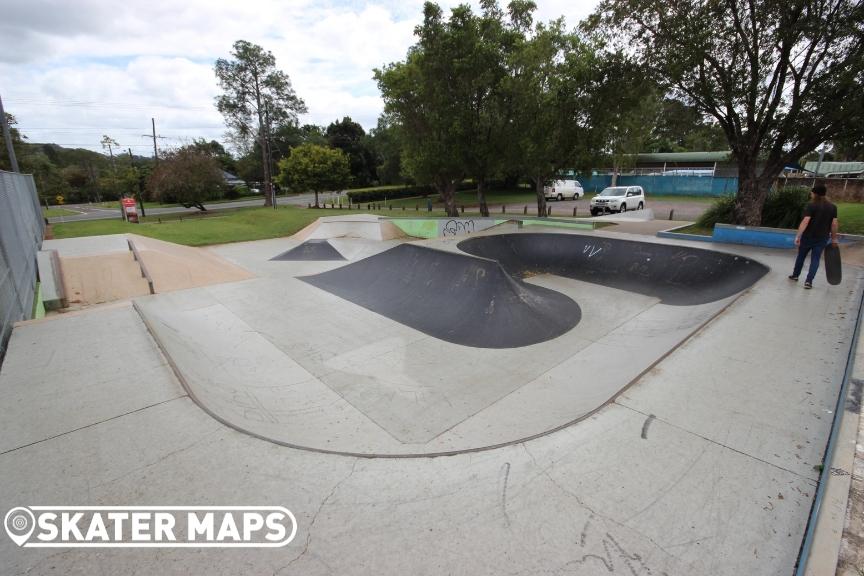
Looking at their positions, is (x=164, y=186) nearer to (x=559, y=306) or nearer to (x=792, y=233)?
(x=559, y=306)

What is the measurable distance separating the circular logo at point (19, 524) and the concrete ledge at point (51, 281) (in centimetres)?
804

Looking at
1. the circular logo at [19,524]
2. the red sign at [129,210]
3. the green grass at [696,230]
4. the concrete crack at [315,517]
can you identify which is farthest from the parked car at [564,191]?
the circular logo at [19,524]

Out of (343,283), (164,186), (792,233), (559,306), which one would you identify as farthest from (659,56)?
(164,186)

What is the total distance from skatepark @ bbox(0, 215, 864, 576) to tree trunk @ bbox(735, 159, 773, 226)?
4.78 metres

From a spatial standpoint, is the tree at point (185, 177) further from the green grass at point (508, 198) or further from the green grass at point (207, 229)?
the green grass at point (508, 198)

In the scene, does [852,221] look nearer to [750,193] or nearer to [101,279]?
[750,193]

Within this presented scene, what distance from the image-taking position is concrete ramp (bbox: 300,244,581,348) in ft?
22.1

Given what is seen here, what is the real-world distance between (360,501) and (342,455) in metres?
0.54

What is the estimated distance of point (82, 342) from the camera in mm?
4508

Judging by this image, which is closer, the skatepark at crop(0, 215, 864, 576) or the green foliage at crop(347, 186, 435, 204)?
the skatepark at crop(0, 215, 864, 576)

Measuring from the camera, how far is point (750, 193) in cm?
1191

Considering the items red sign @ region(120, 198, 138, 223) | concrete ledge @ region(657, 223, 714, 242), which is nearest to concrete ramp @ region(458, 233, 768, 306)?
concrete ledge @ region(657, 223, 714, 242)

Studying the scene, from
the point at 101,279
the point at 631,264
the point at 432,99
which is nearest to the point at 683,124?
→ the point at 631,264

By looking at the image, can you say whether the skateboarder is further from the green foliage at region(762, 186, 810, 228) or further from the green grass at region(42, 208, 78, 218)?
the green grass at region(42, 208, 78, 218)
